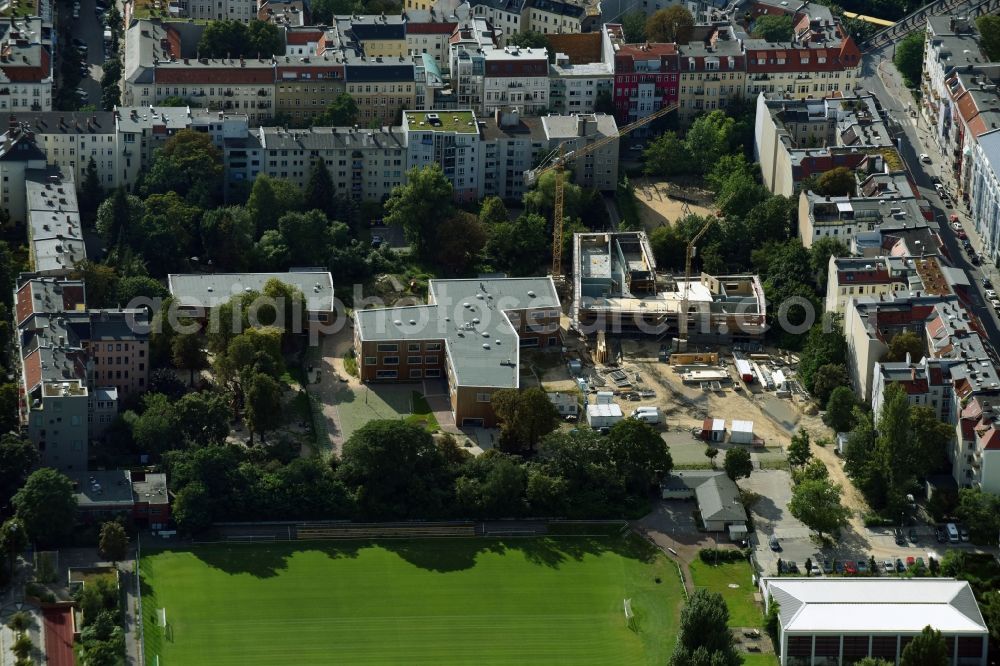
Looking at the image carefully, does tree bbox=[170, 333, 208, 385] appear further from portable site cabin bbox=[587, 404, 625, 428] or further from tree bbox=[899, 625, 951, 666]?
tree bbox=[899, 625, 951, 666]

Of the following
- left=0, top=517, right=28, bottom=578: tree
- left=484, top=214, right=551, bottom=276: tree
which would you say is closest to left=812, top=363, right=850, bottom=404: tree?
left=484, top=214, right=551, bottom=276: tree

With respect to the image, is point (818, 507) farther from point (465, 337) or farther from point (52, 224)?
point (52, 224)

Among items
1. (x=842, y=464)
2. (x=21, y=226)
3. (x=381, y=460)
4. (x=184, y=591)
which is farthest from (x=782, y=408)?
(x=21, y=226)

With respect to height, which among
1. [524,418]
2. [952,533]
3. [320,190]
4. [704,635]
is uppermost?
[320,190]

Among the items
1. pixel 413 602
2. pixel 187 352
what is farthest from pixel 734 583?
pixel 187 352

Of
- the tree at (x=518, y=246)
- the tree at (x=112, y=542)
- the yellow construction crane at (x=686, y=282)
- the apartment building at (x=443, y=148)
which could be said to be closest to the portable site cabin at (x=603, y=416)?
the yellow construction crane at (x=686, y=282)

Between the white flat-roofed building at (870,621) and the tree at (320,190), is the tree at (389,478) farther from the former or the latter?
the tree at (320,190)

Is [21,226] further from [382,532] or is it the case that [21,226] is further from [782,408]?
[782,408]
